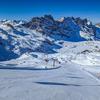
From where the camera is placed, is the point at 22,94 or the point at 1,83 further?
the point at 1,83

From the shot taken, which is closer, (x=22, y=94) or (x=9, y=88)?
(x=22, y=94)

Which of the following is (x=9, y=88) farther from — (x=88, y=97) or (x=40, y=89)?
(x=88, y=97)

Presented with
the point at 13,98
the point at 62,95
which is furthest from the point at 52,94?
the point at 13,98

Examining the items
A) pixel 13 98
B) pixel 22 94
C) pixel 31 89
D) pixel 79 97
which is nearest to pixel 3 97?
pixel 13 98

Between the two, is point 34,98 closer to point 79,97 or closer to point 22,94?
point 22,94

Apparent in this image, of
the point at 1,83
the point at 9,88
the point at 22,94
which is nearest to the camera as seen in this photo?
the point at 22,94

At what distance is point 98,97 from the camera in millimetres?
20062

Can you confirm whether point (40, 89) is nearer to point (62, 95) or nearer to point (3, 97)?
point (62, 95)

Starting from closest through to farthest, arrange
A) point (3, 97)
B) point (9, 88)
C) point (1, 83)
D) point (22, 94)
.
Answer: point (3, 97) → point (22, 94) → point (9, 88) → point (1, 83)

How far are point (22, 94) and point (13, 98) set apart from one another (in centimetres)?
133

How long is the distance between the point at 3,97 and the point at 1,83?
14.0 feet

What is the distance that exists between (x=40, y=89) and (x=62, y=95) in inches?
73.7

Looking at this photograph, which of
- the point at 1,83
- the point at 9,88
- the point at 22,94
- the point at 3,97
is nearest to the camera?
the point at 3,97

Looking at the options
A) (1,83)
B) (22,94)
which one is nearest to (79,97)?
(22,94)
